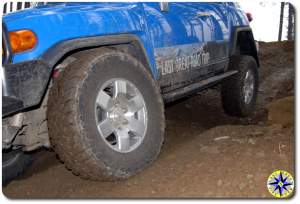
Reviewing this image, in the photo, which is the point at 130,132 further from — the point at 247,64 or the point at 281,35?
the point at 281,35

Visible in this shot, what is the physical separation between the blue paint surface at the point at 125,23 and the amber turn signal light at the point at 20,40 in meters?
0.04

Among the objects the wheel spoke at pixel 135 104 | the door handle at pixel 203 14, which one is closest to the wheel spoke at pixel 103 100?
the wheel spoke at pixel 135 104

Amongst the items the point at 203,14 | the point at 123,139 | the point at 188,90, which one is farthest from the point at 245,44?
the point at 123,139

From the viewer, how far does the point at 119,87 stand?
3.10 metres

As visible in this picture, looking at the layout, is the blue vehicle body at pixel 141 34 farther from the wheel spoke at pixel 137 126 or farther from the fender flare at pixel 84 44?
the wheel spoke at pixel 137 126

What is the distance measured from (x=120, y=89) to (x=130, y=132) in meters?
0.40

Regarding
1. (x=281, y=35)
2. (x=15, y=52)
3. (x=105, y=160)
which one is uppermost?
(x=15, y=52)

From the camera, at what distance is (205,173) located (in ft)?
9.86

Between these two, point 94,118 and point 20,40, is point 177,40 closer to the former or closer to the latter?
point 94,118

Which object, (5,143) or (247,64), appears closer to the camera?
(5,143)

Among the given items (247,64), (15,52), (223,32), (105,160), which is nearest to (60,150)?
(105,160)

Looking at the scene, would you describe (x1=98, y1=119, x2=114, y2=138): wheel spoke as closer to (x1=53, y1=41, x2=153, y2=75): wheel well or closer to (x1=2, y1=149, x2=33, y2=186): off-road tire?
(x1=53, y1=41, x2=153, y2=75): wheel well

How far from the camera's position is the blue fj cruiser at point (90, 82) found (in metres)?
2.70

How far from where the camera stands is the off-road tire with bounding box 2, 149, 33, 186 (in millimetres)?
3650
